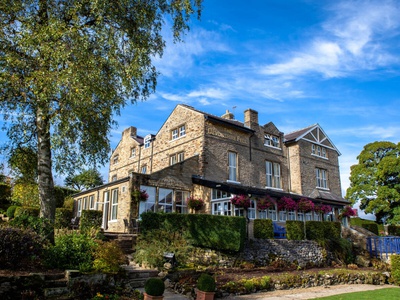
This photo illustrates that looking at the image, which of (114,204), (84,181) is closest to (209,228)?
(114,204)

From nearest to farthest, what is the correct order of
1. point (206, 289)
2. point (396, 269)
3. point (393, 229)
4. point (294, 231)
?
point (206, 289) → point (396, 269) → point (294, 231) → point (393, 229)

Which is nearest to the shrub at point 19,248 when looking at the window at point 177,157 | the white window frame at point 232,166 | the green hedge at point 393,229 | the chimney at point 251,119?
the window at point 177,157

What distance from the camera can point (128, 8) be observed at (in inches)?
455

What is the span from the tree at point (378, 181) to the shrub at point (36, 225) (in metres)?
33.6

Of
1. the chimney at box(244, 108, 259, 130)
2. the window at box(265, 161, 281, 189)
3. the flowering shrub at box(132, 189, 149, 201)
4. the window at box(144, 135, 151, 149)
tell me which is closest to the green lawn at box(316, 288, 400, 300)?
the flowering shrub at box(132, 189, 149, 201)

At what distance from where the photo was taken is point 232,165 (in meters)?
23.2

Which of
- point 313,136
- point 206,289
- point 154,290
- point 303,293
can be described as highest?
point 313,136

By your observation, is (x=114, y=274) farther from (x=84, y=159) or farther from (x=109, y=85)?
(x=109, y=85)

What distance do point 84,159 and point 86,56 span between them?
363 cm

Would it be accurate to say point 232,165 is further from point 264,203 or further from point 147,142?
point 147,142

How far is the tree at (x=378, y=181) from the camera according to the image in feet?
109

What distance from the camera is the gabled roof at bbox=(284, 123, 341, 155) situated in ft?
92.2

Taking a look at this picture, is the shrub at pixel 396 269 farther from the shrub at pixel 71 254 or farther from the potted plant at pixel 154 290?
the shrub at pixel 71 254

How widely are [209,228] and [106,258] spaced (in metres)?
5.41
